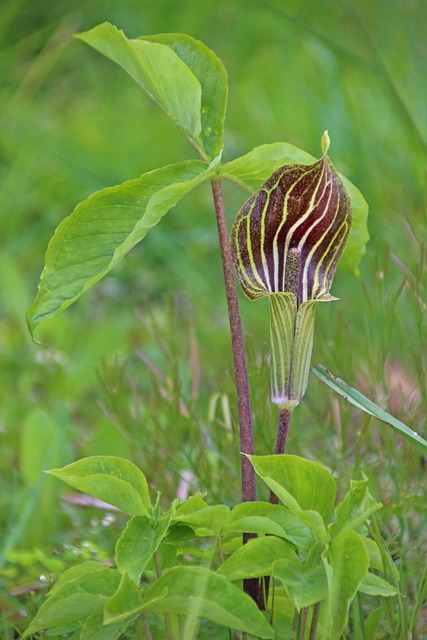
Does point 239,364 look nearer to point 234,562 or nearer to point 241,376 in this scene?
point 241,376

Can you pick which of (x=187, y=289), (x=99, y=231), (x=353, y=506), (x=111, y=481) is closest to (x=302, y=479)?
(x=353, y=506)

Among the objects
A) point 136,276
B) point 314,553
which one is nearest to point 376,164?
point 136,276

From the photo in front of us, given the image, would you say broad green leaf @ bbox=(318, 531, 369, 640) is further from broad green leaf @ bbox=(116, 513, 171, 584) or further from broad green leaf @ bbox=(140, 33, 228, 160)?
broad green leaf @ bbox=(140, 33, 228, 160)

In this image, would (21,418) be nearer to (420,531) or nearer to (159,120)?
(420,531)

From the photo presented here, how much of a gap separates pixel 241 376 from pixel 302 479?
0.42 ft

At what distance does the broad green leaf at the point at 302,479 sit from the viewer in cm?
66

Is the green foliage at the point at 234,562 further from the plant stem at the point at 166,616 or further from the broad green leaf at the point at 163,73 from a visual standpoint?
the broad green leaf at the point at 163,73

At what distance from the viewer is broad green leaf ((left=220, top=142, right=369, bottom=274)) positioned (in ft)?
2.47

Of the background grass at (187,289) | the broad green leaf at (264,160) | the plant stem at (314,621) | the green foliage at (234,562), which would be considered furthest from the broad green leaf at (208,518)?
the broad green leaf at (264,160)

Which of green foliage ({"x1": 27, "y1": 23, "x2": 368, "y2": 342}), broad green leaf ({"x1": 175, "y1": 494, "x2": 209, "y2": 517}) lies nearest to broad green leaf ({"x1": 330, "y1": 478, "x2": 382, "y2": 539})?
broad green leaf ({"x1": 175, "y1": 494, "x2": 209, "y2": 517})

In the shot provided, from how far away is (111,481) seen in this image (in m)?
0.65

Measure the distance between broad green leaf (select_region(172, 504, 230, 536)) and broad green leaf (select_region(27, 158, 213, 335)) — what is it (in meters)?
0.20

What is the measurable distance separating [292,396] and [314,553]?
159 mm

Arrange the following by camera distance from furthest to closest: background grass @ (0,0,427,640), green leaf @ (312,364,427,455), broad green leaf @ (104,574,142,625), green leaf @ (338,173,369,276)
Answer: background grass @ (0,0,427,640), green leaf @ (338,173,369,276), green leaf @ (312,364,427,455), broad green leaf @ (104,574,142,625)
